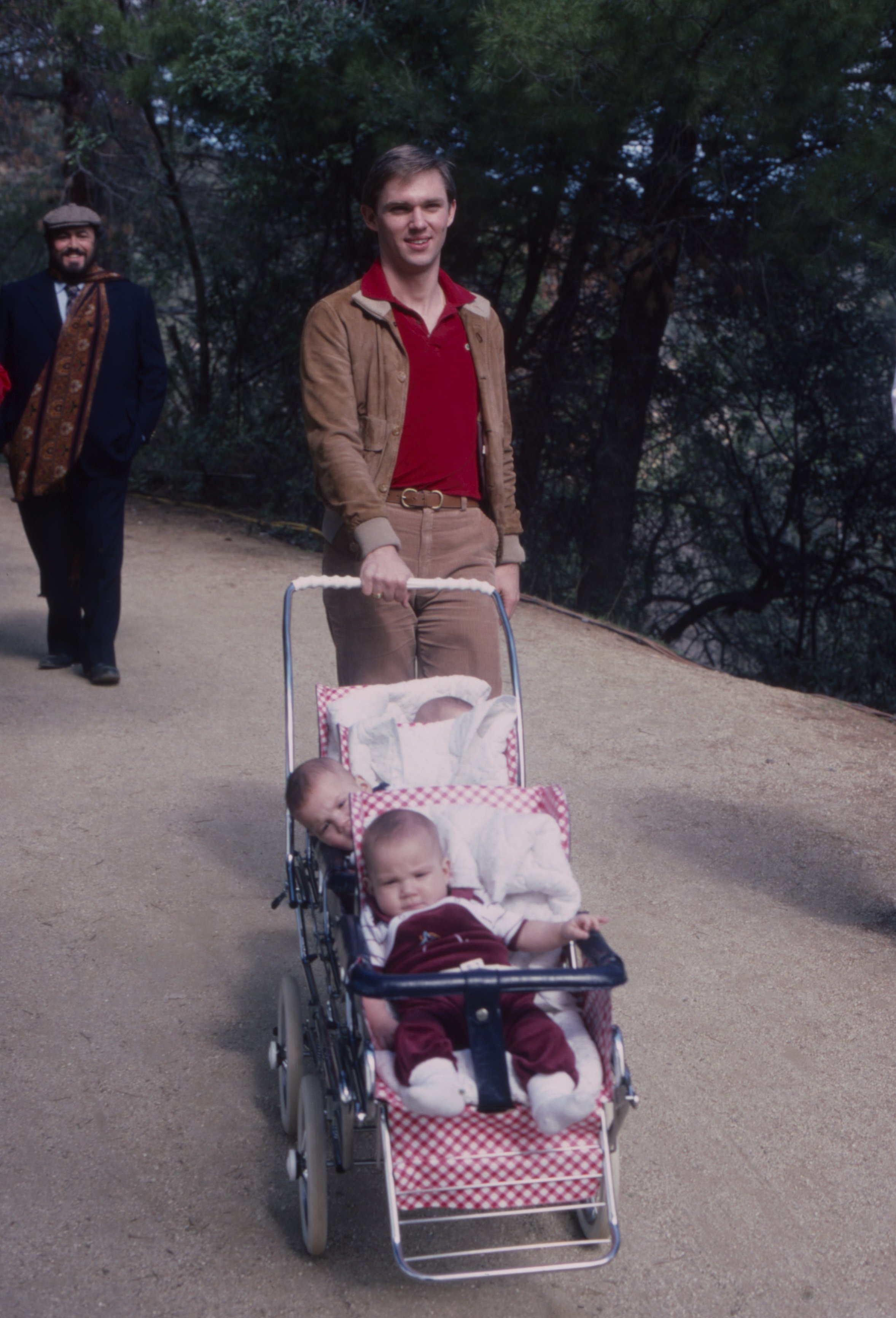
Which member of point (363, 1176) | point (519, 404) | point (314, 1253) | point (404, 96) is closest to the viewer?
point (314, 1253)

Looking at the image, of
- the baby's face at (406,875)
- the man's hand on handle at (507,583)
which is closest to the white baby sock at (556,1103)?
the baby's face at (406,875)

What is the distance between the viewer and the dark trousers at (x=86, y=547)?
5.79 m

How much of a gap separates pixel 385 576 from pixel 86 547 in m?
3.35

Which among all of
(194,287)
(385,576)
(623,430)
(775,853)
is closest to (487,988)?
(385,576)

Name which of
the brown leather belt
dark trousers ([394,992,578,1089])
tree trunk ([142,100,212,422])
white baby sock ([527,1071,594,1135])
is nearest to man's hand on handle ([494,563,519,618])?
the brown leather belt

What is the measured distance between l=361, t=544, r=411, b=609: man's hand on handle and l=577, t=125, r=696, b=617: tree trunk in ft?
22.8

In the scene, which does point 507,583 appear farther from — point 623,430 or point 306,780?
point 623,430

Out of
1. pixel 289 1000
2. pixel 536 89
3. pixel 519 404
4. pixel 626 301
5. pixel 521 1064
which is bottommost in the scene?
pixel 289 1000

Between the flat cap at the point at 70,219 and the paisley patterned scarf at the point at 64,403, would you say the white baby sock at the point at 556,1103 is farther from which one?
the flat cap at the point at 70,219

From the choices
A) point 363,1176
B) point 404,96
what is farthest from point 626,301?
point 363,1176

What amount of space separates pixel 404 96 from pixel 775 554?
237 inches

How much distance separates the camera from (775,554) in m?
12.4

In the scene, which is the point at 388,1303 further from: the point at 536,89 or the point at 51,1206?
the point at 536,89

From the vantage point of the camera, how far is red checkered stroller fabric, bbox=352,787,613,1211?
6.89ft
